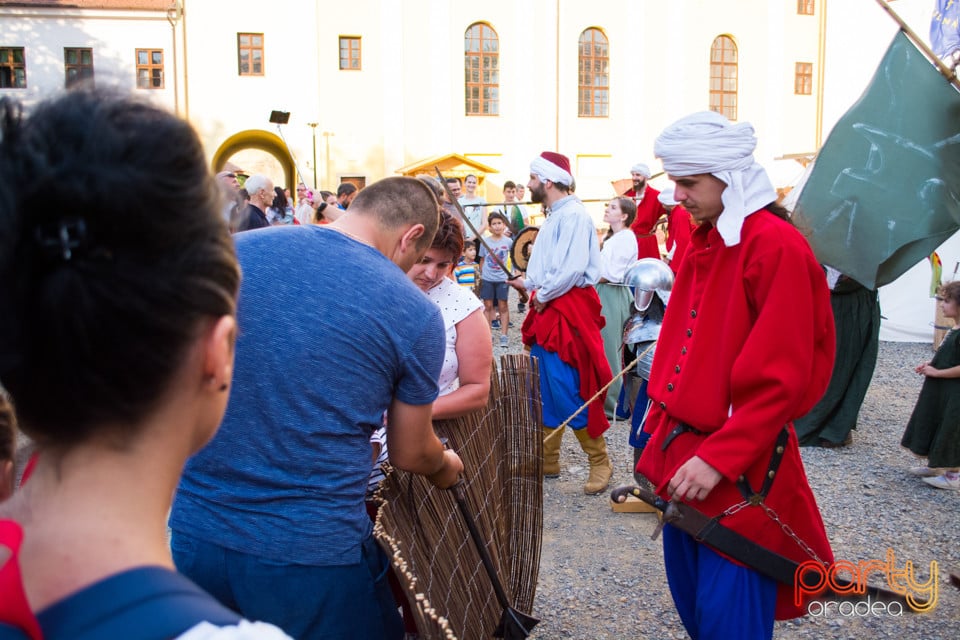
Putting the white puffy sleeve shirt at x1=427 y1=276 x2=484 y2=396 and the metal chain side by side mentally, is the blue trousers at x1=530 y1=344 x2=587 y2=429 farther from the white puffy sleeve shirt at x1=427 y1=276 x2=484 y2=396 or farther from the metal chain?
the metal chain

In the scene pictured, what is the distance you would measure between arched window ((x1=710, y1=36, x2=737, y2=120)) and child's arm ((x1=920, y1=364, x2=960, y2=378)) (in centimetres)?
2509

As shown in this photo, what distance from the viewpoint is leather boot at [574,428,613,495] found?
5277mm

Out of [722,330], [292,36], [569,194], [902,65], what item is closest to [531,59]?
[292,36]

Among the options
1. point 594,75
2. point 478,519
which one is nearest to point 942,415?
point 478,519

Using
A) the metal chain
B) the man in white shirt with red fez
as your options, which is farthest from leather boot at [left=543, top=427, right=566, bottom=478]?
the metal chain

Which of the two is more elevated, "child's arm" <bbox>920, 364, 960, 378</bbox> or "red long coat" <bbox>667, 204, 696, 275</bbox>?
"red long coat" <bbox>667, 204, 696, 275</bbox>

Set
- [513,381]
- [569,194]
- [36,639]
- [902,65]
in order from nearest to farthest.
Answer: [36,639] < [513,381] < [902,65] < [569,194]

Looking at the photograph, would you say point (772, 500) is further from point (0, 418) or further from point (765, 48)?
point (765, 48)

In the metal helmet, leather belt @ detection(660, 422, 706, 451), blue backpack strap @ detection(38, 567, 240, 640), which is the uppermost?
blue backpack strap @ detection(38, 567, 240, 640)

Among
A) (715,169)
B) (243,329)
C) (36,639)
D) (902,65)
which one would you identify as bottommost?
(36,639)

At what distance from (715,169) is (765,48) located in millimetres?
29730

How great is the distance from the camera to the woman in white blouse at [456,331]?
2873mm

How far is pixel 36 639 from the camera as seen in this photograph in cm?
79

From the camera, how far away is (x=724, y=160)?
2.36 m
